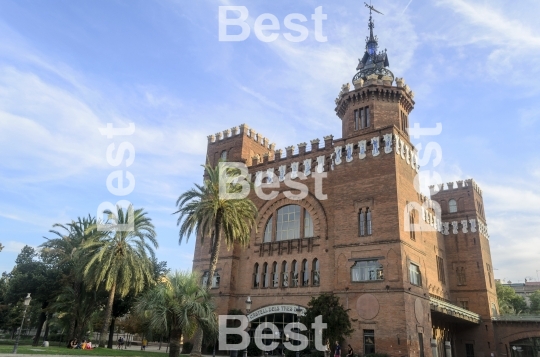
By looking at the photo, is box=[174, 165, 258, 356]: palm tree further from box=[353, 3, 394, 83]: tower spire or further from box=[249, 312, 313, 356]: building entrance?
box=[353, 3, 394, 83]: tower spire

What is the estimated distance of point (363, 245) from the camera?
29.5 metres

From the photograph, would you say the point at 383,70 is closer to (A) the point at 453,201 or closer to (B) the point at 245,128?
(B) the point at 245,128

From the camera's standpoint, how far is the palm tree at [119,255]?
99.7 feet

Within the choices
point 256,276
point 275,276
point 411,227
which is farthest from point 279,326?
point 411,227

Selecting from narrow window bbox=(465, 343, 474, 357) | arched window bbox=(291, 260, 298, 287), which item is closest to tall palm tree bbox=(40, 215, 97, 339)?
arched window bbox=(291, 260, 298, 287)

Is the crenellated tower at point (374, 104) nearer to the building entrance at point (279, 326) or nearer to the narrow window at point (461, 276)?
the building entrance at point (279, 326)

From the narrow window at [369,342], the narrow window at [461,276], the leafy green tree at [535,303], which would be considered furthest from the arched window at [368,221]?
the leafy green tree at [535,303]

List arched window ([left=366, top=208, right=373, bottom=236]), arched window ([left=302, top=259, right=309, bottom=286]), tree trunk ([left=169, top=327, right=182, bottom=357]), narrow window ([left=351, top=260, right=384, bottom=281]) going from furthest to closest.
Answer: arched window ([left=302, top=259, right=309, bottom=286]) → arched window ([left=366, top=208, right=373, bottom=236]) → narrow window ([left=351, top=260, right=384, bottom=281]) → tree trunk ([left=169, top=327, right=182, bottom=357])

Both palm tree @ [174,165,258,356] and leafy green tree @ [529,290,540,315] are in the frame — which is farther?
leafy green tree @ [529,290,540,315]

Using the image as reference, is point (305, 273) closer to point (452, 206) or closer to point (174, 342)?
point (174, 342)

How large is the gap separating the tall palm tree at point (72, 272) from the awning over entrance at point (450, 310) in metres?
27.9

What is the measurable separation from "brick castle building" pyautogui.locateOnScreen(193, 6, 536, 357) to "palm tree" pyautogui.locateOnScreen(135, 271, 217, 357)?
9.78 m

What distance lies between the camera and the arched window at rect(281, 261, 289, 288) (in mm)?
33338

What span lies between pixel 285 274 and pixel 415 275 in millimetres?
10311
